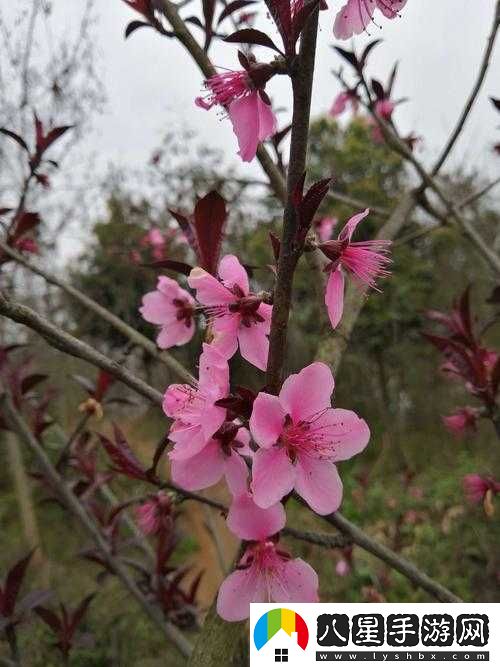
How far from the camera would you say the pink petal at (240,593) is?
2.72ft

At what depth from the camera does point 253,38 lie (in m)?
0.72

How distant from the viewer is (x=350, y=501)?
6.21 metres

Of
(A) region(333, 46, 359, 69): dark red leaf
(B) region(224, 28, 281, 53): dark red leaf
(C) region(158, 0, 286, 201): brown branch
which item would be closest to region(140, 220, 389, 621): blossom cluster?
(B) region(224, 28, 281, 53): dark red leaf

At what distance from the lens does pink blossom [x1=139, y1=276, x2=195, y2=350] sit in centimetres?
118

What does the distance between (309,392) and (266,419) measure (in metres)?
0.10

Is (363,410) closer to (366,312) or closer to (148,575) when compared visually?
(366,312)

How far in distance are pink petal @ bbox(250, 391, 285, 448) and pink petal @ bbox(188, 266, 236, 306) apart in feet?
0.66

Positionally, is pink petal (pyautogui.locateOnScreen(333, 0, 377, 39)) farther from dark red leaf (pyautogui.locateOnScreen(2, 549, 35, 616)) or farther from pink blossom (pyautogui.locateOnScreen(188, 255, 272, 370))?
dark red leaf (pyautogui.locateOnScreen(2, 549, 35, 616))

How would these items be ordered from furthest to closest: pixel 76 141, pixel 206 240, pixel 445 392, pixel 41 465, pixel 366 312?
pixel 366 312 < pixel 445 392 < pixel 76 141 < pixel 41 465 < pixel 206 240

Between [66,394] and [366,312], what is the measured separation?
5.16 m

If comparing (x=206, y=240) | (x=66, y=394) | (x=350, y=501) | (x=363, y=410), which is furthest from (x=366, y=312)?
(x=206, y=240)

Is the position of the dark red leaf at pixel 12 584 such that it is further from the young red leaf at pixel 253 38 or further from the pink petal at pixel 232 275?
the young red leaf at pixel 253 38

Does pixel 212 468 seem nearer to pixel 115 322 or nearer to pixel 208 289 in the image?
pixel 208 289

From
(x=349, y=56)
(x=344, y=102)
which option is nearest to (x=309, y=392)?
(x=349, y=56)
